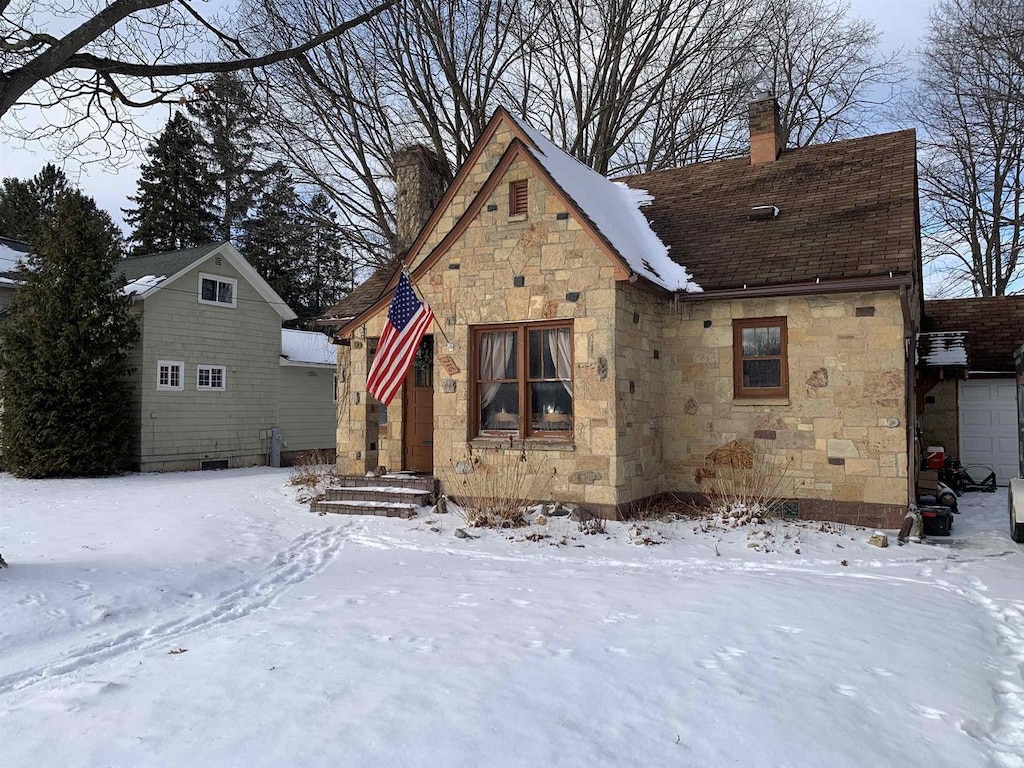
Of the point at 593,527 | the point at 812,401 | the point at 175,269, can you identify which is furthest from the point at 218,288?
the point at 812,401

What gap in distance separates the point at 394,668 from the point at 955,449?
15104 mm

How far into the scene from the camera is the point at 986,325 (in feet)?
55.2

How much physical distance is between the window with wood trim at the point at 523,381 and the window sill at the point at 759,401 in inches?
104

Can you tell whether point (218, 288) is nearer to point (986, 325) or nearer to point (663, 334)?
point (663, 334)

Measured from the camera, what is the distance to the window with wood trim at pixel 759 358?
1070cm

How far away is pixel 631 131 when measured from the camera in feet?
66.6

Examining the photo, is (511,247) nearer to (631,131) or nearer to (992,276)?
(631,131)

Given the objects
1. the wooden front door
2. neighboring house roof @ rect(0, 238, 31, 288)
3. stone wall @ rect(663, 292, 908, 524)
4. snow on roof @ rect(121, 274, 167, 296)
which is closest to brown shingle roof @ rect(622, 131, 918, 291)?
stone wall @ rect(663, 292, 908, 524)

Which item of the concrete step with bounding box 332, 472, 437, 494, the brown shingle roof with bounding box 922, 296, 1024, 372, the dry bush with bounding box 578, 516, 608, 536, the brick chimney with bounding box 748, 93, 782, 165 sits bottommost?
the dry bush with bounding box 578, 516, 608, 536

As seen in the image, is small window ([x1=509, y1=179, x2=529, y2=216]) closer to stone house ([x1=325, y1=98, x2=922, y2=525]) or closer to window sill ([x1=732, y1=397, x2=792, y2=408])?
stone house ([x1=325, y1=98, x2=922, y2=525])

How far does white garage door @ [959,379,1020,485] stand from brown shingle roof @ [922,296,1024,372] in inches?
Answer: 18.0

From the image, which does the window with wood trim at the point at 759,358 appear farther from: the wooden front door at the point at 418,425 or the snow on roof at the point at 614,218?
the wooden front door at the point at 418,425

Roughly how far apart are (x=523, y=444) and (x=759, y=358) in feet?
12.6

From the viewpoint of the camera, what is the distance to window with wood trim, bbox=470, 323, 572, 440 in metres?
10.5
